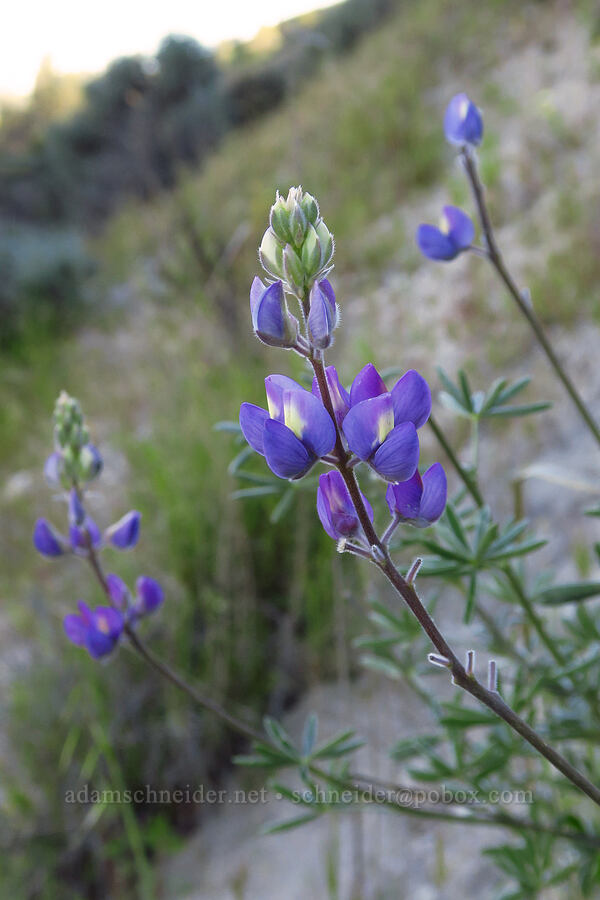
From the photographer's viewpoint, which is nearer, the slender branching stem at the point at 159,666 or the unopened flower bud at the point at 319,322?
the unopened flower bud at the point at 319,322

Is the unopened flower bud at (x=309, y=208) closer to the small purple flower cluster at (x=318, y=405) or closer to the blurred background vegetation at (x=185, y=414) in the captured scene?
the small purple flower cluster at (x=318, y=405)

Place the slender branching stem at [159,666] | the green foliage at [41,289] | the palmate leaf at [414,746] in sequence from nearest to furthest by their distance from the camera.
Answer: the slender branching stem at [159,666] < the palmate leaf at [414,746] < the green foliage at [41,289]

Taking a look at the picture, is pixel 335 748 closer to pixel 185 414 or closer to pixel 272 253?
pixel 272 253

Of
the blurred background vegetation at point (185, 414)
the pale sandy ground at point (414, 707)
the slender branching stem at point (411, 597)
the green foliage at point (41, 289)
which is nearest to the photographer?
the slender branching stem at point (411, 597)

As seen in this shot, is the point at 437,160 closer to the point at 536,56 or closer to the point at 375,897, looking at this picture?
the point at 536,56

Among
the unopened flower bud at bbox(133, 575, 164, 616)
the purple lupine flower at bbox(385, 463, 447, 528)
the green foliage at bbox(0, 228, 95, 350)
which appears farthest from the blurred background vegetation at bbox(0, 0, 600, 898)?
the purple lupine flower at bbox(385, 463, 447, 528)

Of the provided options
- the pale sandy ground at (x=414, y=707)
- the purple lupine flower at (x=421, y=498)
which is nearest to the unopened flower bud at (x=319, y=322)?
the purple lupine flower at (x=421, y=498)

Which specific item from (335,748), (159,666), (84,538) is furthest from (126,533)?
(335,748)

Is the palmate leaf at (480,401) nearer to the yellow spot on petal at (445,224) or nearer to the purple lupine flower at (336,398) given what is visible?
the yellow spot on petal at (445,224)

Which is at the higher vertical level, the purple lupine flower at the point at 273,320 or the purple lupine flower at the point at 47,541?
the purple lupine flower at the point at 273,320
